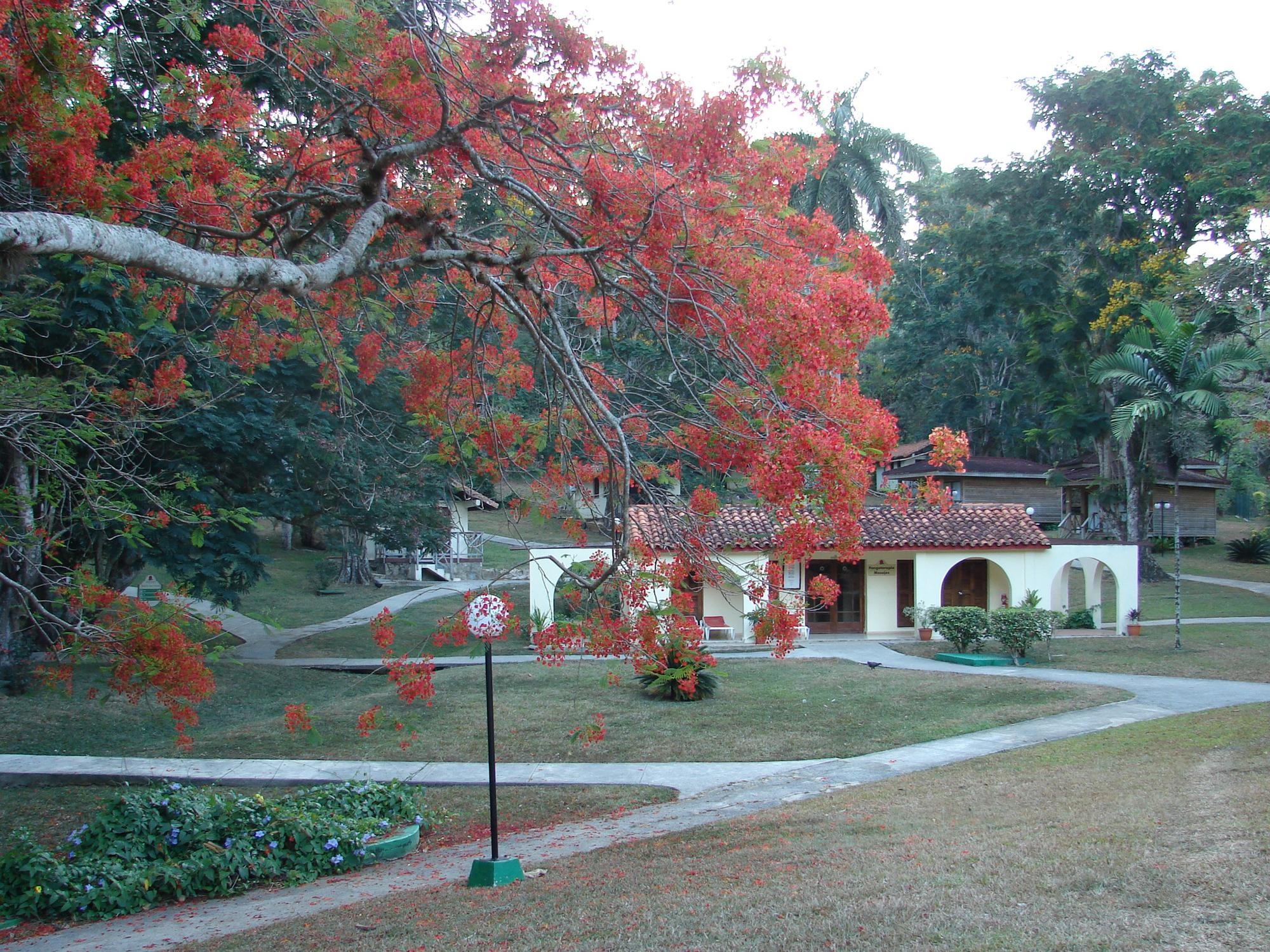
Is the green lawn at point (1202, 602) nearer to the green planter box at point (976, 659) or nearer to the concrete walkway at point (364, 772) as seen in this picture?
the green planter box at point (976, 659)

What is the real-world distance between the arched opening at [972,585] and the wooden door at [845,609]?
2099 mm

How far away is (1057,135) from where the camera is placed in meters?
31.9

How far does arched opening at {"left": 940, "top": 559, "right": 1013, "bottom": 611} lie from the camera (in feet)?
79.8

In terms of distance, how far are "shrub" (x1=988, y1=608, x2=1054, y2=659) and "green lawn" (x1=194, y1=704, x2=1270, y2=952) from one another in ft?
34.5

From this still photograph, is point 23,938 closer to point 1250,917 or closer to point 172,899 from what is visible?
point 172,899

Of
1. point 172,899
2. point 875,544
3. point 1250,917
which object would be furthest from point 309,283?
point 875,544

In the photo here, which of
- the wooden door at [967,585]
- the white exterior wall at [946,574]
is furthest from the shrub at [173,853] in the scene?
the wooden door at [967,585]

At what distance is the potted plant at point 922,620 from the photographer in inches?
897

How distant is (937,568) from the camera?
22906 mm

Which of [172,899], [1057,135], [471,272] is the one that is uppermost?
[1057,135]

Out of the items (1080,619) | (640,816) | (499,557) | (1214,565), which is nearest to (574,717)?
(640,816)

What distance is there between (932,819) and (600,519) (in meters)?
3.44

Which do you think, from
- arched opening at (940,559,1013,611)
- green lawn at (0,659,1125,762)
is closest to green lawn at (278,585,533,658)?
green lawn at (0,659,1125,762)

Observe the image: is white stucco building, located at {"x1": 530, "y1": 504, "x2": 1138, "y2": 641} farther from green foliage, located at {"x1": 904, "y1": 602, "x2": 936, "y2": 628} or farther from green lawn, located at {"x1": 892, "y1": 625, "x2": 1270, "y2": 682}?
green lawn, located at {"x1": 892, "y1": 625, "x2": 1270, "y2": 682}
